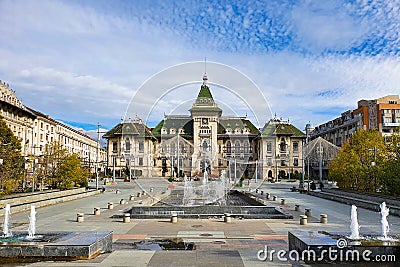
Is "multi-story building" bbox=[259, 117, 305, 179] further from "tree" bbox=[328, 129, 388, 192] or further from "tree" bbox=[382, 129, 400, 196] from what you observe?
"tree" bbox=[382, 129, 400, 196]

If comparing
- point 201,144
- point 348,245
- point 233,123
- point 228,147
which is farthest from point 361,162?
point 228,147

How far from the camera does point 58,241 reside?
378 inches

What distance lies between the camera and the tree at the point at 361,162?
30.2 m

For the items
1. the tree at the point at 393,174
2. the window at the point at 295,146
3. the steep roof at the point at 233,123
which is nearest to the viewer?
the tree at the point at 393,174

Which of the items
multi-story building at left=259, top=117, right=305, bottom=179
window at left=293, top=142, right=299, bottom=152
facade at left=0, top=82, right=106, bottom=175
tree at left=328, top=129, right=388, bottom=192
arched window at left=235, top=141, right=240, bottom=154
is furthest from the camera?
window at left=293, top=142, right=299, bottom=152

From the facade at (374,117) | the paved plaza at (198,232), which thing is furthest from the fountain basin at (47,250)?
the facade at (374,117)

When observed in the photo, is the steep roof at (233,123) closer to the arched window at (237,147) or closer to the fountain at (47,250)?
the arched window at (237,147)

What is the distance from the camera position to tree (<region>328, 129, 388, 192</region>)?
1191 inches

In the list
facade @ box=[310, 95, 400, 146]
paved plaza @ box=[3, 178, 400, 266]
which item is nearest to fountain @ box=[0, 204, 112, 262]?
paved plaza @ box=[3, 178, 400, 266]

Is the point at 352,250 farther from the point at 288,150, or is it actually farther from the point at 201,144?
the point at 288,150

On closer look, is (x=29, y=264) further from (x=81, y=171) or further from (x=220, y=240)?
(x=81, y=171)

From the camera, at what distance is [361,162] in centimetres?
3212

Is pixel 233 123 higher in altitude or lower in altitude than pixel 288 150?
higher

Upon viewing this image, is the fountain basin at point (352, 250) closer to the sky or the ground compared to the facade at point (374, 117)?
closer to the ground
